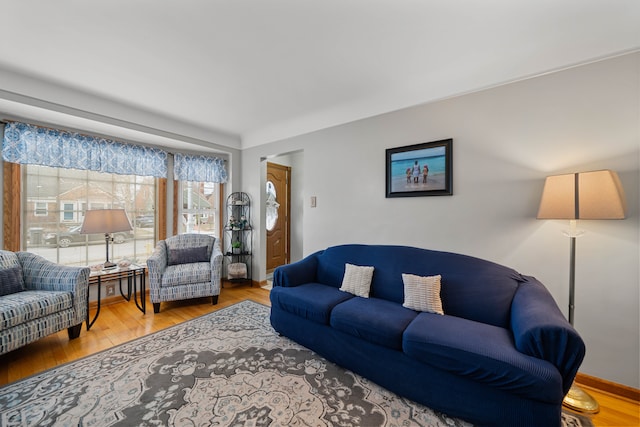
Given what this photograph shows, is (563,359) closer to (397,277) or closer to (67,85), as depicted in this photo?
(397,277)

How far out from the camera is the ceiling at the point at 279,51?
159cm

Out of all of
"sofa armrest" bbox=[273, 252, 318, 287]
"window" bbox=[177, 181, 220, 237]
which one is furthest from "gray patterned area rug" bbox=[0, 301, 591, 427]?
"window" bbox=[177, 181, 220, 237]

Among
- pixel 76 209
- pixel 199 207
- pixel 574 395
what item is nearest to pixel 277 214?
pixel 199 207

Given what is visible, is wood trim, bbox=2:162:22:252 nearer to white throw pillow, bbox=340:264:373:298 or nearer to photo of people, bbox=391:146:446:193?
white throw pillow, bbox=340:264:373:298

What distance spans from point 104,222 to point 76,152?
3.68 ft

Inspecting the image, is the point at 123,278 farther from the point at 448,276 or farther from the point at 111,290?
the point at 448,276

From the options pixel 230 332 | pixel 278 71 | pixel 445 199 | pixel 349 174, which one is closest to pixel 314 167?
pixel 349 174

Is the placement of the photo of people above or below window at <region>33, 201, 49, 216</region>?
above

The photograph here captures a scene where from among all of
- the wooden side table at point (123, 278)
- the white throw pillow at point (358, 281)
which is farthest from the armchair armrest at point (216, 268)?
the white throw pillow at point (358, 281)

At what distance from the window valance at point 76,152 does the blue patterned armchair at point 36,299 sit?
3.58 ft

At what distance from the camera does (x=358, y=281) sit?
94.0 inches

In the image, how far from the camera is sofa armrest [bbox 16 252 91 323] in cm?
237

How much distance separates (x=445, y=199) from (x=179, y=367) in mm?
2691

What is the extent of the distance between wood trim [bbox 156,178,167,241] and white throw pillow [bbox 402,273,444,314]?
3.65 m
